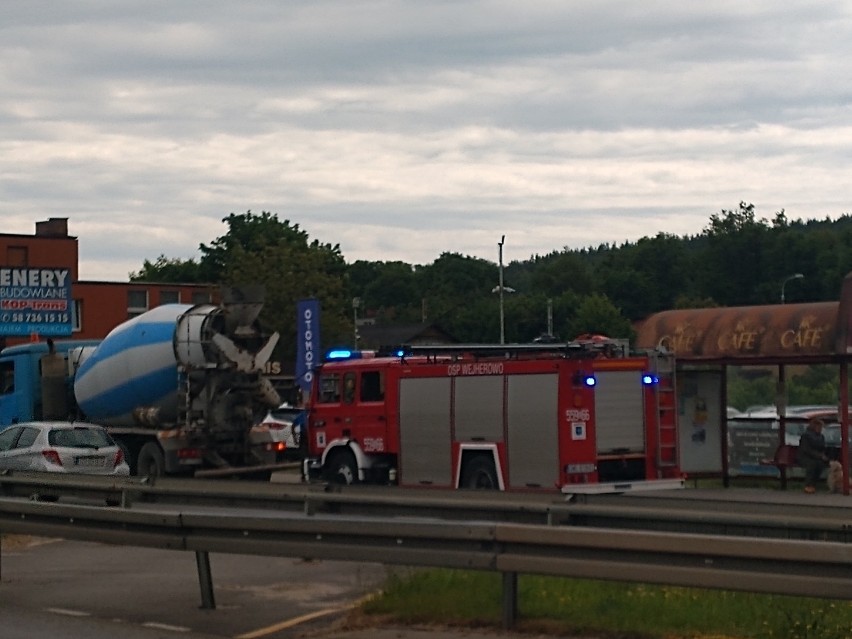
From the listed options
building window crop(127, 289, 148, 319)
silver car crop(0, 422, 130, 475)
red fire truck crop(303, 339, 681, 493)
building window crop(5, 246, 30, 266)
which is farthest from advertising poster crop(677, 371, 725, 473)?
building window crop(5, 246, 30, 266)

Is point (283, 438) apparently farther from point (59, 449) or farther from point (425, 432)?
point (59, 449)

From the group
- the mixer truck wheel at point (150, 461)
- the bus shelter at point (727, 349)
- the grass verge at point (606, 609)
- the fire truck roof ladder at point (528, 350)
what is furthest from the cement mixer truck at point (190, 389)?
the grass verge at point (606, 609)

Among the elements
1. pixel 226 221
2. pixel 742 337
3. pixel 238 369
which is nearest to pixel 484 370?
pixel 742 337

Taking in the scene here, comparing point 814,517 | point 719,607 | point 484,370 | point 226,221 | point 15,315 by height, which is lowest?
point 719,607

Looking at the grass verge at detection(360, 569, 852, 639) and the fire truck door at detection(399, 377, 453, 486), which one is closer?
the grass verge at detection(360, 569, 852, 639)

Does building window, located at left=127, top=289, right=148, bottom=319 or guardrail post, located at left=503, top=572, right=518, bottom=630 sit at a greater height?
building window, located at left=127, top=289, right=148, bottom=319

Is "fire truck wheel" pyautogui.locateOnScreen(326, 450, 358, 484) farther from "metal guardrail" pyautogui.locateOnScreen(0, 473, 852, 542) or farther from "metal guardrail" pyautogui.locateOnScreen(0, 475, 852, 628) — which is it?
"metal guardrail" pyautogui.locateOnScreen(0, 473, 852, 542)

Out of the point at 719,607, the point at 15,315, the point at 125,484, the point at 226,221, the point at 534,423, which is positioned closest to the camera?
the point at 719,607

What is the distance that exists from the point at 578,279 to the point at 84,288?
78.4 meters

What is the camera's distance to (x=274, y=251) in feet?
235

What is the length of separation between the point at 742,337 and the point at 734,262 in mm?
111894

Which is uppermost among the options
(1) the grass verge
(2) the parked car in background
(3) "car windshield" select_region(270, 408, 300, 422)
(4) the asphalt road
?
(3) "car windshield" select_region(270, 408, 300, 422)

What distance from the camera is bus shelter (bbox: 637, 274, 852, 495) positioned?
24.5 meters

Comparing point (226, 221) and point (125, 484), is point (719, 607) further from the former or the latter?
point (226, 221)
